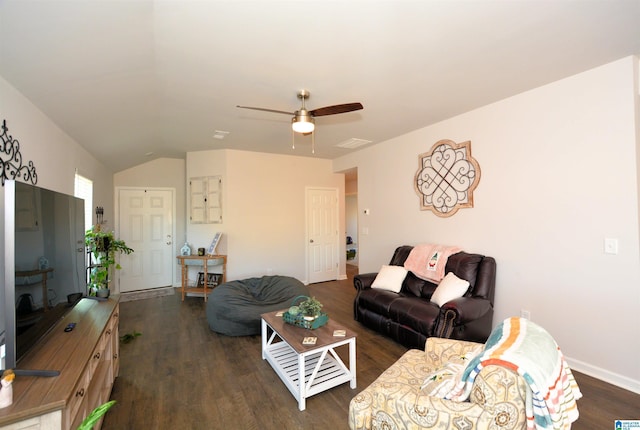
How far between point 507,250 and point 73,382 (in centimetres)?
361

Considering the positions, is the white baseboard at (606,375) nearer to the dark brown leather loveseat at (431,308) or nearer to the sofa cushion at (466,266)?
the dark brown leather loveseat at (431,308)

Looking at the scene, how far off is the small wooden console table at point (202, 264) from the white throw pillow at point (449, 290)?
3.44m

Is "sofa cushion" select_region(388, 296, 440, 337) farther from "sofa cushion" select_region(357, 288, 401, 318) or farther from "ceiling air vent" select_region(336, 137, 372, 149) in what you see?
"ceiling air vent" select_region(336, 137, 372, 149)

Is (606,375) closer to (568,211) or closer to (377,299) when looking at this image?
(568,211)

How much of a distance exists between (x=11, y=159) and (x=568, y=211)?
4.34 metres

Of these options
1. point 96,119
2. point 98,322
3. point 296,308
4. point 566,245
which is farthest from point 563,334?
point 96,119

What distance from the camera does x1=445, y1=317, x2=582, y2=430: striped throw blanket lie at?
3.39ft

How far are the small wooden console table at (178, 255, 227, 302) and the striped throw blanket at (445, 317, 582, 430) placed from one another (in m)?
4.23

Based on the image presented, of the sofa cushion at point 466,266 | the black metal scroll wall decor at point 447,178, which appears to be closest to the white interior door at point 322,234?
the black metal scroll wall decor at point 447,178

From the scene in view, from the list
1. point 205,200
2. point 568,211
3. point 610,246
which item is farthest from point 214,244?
point 610,246

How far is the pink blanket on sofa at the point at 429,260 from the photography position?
10.7 feet

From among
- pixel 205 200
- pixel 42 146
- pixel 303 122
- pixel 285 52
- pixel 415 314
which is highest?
pixel 285 52

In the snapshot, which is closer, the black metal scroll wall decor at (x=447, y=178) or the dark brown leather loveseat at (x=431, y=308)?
the dark brown leather loveseat at (x=431, y=308)

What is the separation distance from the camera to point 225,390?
7.43 ft
